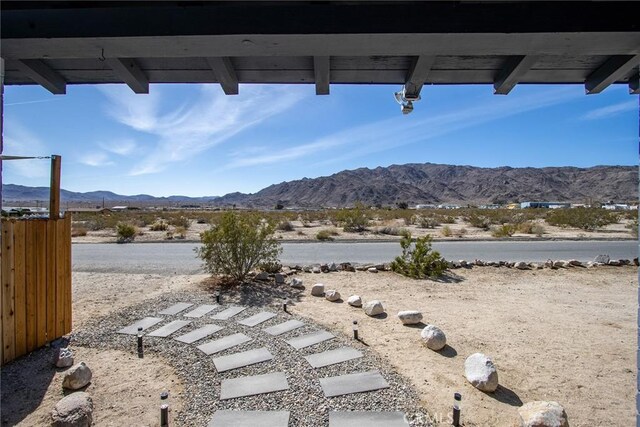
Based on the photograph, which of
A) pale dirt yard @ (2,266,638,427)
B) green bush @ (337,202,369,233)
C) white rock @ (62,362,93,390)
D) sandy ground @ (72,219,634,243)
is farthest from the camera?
green bush @ (337,202,369,233)

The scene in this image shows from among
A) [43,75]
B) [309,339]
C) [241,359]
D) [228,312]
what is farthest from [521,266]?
[43,75]

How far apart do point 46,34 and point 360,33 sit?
165 cm

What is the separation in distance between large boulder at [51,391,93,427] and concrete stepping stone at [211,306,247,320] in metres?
2.45

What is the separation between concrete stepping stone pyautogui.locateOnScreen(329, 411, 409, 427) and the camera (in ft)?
8.93

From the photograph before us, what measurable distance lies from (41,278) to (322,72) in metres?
4.39

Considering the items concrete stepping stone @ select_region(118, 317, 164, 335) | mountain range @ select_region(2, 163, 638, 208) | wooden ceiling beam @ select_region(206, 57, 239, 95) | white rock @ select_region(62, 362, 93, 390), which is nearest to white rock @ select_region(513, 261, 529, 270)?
concrete stepping stone @ select_region(118, 317, 164, 335)

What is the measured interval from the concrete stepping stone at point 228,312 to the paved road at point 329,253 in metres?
3.92

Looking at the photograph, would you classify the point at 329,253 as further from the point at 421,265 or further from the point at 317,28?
the point at 317,28

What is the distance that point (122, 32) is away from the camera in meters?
1.81

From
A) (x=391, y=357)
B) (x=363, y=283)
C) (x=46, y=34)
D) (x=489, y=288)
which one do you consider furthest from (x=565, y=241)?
(x=46, y=34)

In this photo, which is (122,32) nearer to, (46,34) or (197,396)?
(46,34)

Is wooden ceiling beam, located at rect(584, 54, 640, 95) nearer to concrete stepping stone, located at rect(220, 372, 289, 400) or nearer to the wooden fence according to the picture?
concrete stepping stone, located at rect(220, 372, 289, 400)

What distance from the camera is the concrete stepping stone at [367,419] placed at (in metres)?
2.72

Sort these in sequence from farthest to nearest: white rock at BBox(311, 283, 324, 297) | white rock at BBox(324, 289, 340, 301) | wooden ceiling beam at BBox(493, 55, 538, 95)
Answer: white rock at BBox(311, 283, 324, 297) → white rock at BBox(324, 289, 340, 301) → wooden ceiling beam at BBox(493, 55, 538, 95)
